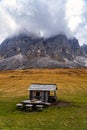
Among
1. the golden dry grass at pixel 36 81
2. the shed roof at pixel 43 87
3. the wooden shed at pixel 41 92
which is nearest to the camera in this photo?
the wooden shed at pixel 41 92

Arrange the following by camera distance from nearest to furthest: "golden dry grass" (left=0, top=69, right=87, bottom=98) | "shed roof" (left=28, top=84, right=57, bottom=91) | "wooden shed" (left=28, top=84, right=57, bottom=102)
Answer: "wooden shed" (left=28, top=84, right=57, bottom=102) < "shed roof" (left=28, top=84, right=57, bottom=91) < "golden dry grass" (left=0, top=69, right=87, bottom=98)

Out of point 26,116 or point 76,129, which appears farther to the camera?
point 26,116

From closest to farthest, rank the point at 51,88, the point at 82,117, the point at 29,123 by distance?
the point at 29,123
the point at 82,117
the point at 51,88

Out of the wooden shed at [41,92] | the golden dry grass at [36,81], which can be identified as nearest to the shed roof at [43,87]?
the wooden shed at [41,92]

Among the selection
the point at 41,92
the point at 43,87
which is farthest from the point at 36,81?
the point at 41,92

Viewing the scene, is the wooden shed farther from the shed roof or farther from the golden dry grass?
the golden dry grass

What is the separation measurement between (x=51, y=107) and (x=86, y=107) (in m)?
5.10

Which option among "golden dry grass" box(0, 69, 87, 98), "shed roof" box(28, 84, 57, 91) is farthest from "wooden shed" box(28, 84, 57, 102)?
"golden dry grass" box(0, 69, 87, 98)

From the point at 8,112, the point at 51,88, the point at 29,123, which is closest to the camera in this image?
the point at 29,123

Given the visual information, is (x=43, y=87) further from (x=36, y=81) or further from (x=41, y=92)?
(x=36, y=81)

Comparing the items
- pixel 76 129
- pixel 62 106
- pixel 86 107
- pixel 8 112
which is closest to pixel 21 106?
pixel 8 112

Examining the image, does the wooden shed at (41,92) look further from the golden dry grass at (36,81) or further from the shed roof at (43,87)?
the golden dry grass at (36,81)

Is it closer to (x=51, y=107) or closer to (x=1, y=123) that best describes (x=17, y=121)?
(x=1, y=123)

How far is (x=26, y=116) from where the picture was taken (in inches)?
1644
